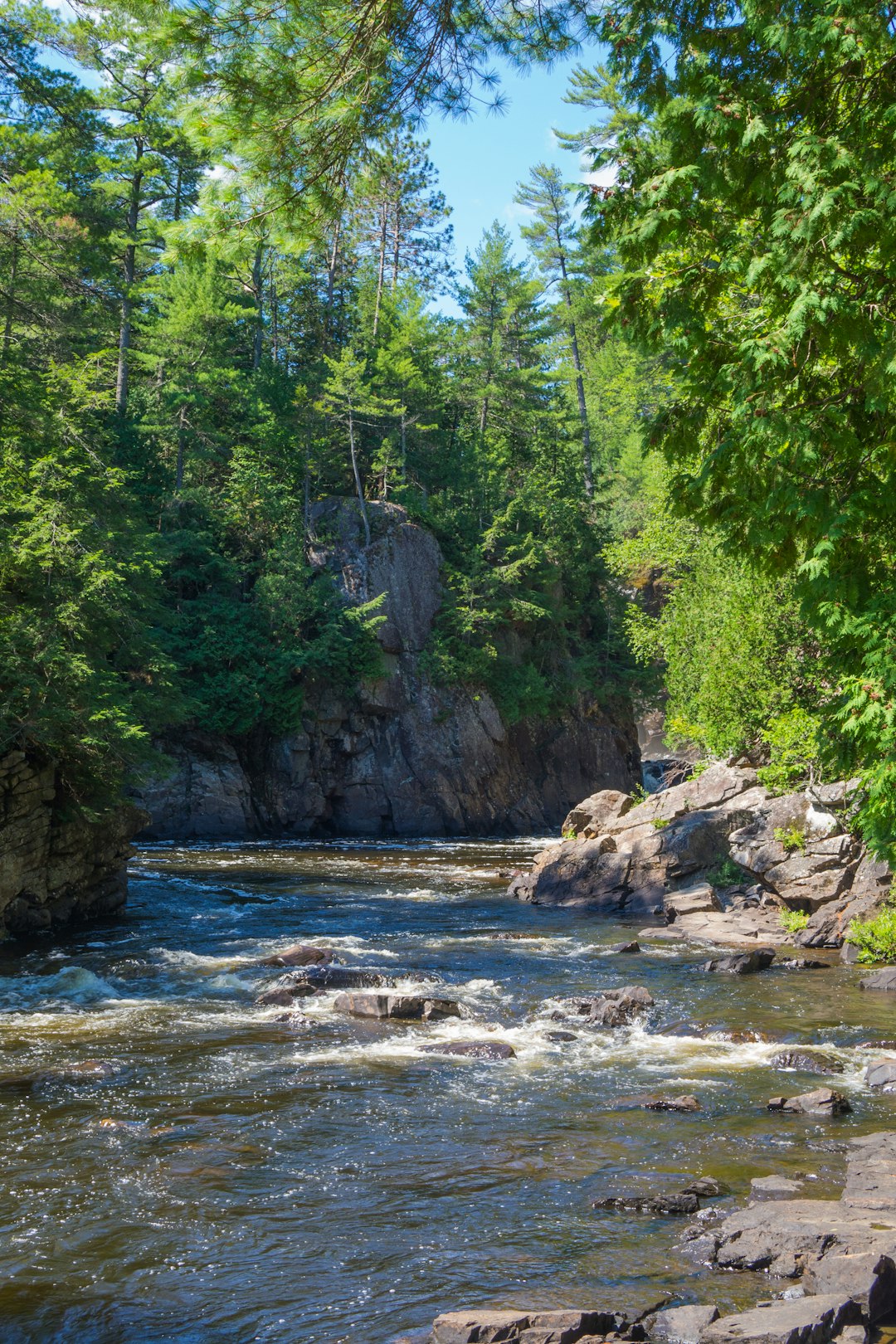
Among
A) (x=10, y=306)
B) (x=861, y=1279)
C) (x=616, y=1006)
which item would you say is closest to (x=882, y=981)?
(x=616, y=1006)

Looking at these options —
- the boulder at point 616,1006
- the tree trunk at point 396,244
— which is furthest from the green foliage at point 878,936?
the tree trunk at point 396,244

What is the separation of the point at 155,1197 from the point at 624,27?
7927mm

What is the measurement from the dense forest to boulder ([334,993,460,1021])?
215 inches

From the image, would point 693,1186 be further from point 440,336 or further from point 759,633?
point 440,336

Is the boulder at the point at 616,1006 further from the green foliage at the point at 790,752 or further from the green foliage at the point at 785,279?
the green foliage at the point at 790,752

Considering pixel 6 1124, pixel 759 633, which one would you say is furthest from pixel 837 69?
pixel 759 633

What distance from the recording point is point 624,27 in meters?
6.35

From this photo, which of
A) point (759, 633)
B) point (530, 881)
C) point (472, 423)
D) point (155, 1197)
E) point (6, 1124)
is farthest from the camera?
point (472, 423)

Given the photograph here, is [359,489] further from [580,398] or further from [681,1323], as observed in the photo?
[681,1323]

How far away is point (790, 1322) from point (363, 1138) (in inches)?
158

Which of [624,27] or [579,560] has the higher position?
[579,560]

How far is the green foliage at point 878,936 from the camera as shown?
13.9 meters

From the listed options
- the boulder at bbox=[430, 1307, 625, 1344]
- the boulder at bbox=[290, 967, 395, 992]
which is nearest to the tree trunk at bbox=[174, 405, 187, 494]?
the boulder at bbox=[290, 967, 395, 992]

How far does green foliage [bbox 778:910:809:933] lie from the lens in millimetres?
16047
